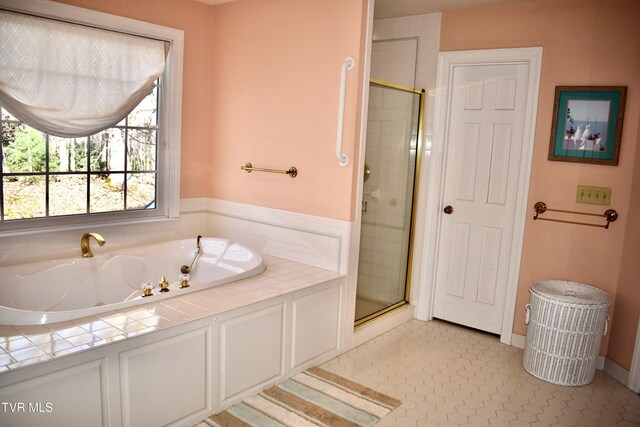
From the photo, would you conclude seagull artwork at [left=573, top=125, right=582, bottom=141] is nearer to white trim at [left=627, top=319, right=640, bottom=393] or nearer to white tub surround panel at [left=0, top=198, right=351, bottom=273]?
white trim at [left=627, top=319, right=640, bottom=393]

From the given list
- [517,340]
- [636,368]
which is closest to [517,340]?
[517,340]

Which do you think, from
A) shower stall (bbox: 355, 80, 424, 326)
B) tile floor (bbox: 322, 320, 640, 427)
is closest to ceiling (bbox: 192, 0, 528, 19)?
shower stall (bbox: 355, 80, 424, 326)

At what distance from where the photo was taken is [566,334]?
282cm

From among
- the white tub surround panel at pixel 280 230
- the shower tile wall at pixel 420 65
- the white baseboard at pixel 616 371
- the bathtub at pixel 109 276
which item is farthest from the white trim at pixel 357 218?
the white baseboard at pixel 616 371

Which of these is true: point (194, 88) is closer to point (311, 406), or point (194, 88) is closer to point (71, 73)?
point (71, 73)

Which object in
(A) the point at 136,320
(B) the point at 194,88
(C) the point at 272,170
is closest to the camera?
(A) the point at 136,320

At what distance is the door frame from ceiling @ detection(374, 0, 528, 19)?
29 cm

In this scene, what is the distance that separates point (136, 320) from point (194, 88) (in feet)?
6.39

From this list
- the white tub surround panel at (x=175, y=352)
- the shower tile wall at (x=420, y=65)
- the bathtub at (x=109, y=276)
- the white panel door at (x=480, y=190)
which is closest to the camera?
the white tub surround panel at (x=175, y=352)

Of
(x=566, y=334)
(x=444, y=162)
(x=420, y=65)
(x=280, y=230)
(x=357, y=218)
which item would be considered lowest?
(x=566, y=334)

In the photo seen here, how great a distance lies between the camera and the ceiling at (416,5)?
10.6 ft

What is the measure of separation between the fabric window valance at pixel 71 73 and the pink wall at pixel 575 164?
218cm

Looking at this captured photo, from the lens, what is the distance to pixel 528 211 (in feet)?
10.6

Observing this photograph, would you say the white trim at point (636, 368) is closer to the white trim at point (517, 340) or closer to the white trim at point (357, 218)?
the white trim at point (517, 340)
